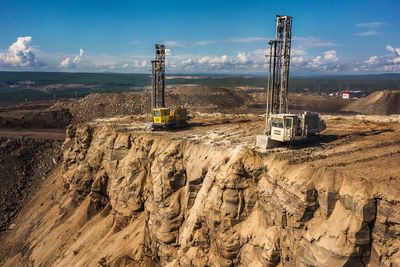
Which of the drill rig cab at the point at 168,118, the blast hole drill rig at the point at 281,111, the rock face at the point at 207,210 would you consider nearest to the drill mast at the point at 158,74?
the drill rig cab at the point at 168,118

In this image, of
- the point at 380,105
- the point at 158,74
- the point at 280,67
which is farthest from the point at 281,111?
the point at 380,105

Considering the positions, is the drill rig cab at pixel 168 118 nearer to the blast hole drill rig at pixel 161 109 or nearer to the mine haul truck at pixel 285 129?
the blast hole drill rig at pixel 161 109

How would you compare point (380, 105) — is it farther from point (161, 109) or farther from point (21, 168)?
point (21, 168)

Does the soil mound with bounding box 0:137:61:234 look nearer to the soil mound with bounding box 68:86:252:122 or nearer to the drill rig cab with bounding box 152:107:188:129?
the drill rig cab with bounding box 152:107:188:129

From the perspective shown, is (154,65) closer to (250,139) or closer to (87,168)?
(87,168)

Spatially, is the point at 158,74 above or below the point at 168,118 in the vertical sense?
above

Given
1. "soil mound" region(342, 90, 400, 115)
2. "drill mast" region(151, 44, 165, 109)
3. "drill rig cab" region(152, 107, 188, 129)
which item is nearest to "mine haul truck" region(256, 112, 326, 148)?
"drill rig cab" region(152, 107, 188, 129)
